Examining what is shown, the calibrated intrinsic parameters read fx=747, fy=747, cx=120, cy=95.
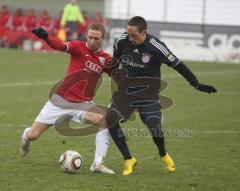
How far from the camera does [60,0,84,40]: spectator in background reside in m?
29.9

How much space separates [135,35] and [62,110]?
132 cm

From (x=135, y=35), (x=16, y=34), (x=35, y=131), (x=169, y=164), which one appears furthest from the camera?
(x=16, y=34)

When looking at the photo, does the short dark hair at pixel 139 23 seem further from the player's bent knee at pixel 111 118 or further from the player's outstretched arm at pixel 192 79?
the player's bent knee at pixel 111 118

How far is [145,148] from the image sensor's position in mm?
10898

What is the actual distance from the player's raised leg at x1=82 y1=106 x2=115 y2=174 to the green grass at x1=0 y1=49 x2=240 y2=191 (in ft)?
0.51

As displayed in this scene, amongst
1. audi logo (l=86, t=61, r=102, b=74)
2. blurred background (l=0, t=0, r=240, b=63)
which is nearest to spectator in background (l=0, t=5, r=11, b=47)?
blurred background (l=0, t=0, r=240, b=63)

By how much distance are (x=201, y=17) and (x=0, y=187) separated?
2441 centimetres

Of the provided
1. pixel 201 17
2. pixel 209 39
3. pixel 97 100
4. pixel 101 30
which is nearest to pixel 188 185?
pixel 101 30

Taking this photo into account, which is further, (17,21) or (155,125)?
(17,21)

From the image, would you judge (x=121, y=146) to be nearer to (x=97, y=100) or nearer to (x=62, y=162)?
(x=62, y=162)

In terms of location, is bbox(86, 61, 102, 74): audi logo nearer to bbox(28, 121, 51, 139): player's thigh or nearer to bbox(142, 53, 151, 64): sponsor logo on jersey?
bbox(142, 53, 151, 64): sponsor logo on jersey

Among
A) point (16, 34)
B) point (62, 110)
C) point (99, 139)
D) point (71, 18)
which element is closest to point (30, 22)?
point (16, 34)

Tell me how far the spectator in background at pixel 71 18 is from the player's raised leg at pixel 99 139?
68.7 ft

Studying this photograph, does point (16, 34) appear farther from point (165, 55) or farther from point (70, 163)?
point (70, 163)
